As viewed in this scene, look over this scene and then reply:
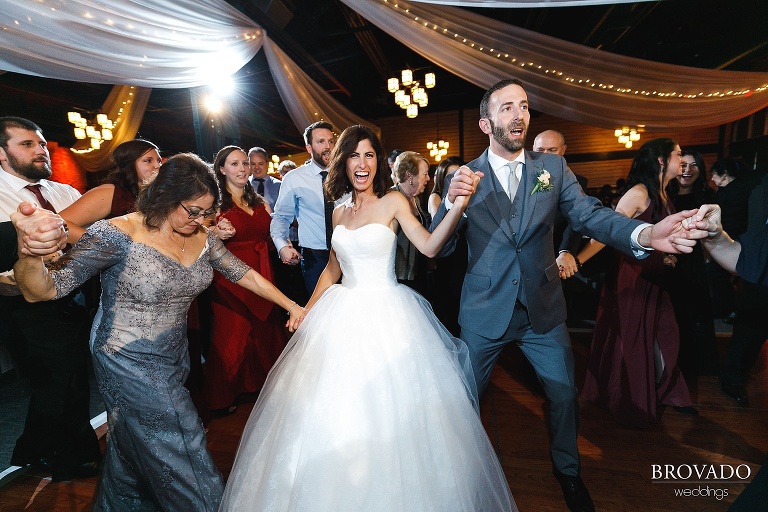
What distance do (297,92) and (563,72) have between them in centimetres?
212

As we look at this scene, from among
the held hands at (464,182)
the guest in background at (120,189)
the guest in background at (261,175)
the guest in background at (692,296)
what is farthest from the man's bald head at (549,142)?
the guest in background at (261,175)

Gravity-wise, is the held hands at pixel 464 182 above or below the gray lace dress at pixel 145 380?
above

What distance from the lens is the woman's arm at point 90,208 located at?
236 centimetres

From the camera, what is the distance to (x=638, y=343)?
270cm

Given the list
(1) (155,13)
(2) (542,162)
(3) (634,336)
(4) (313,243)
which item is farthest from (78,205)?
(3) (634,336)

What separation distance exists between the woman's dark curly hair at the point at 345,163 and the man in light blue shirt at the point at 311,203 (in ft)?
3.04

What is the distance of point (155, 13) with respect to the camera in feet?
6.61

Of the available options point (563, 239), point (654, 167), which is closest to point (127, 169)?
point (563, 239)

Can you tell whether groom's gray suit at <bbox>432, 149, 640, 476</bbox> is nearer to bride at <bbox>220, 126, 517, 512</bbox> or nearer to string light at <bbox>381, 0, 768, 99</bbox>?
bride at <bbox>220, 126, 517, 512</bbox>

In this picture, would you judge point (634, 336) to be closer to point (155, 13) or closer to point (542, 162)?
point (542, 162)

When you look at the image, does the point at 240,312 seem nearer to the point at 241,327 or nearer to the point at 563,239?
the point at 241,327

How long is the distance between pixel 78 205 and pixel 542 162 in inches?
99.5

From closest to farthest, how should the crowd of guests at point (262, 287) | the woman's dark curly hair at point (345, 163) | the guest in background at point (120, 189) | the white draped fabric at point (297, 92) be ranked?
the crowd of guests at point (262, 287) < the woman's dark curly hair at point (345, 163) < the guest in background at point (120, 189) < the white draped fabric at point (297, 92)

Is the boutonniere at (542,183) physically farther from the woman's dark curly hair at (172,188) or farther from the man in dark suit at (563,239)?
the woman's dark curly hair at (172,188)
